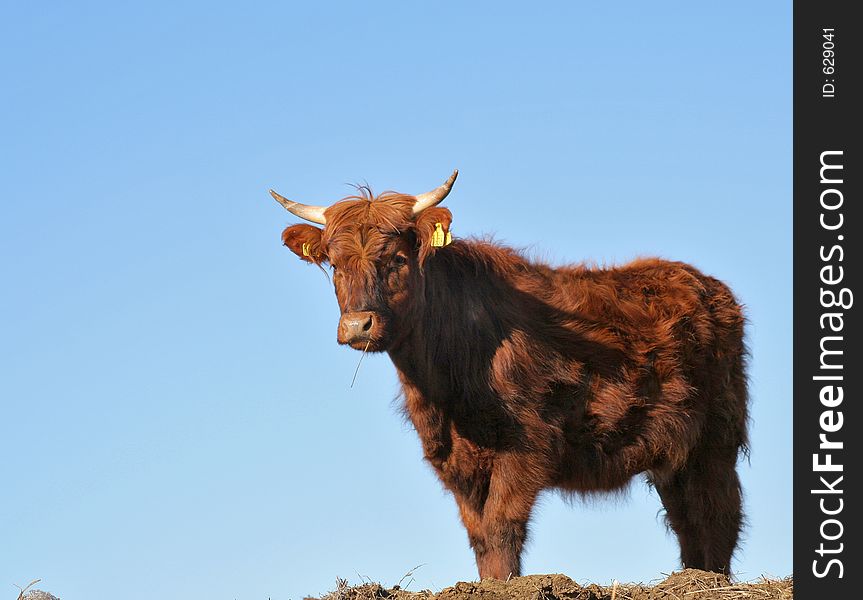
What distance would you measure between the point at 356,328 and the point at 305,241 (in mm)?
1386

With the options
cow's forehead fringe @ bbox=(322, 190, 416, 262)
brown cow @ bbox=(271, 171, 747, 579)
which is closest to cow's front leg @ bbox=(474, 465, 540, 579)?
brown cow @ bbox=(271, 171, 747, 579)

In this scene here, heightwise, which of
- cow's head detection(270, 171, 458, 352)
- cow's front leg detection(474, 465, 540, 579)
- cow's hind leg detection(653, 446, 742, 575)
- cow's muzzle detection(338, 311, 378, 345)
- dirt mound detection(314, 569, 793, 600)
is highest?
cow's head detection(270, 171, 458, 352)

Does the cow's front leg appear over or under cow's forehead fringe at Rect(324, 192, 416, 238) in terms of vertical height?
under

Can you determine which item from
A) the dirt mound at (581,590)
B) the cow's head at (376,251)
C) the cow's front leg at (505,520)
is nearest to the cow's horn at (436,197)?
the cow's head at (376,251)

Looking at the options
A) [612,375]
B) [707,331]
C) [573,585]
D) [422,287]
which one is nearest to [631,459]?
[612,375]

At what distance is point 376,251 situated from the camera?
1065 cm

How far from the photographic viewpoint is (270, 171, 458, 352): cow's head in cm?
1041

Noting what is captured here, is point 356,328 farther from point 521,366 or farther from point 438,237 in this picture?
point 521,366

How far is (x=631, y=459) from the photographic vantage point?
11766 mm

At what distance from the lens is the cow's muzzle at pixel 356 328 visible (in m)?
10.3

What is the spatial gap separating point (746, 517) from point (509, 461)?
3.24 m

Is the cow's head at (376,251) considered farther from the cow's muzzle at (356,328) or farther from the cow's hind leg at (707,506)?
the cow's hind leg at (707,506)

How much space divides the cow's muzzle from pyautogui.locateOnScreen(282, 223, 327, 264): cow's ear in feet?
3.44

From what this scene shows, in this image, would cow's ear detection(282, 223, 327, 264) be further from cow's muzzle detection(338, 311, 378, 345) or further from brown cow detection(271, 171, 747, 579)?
cow's muzzle detection(338, 311, 378, 345)
